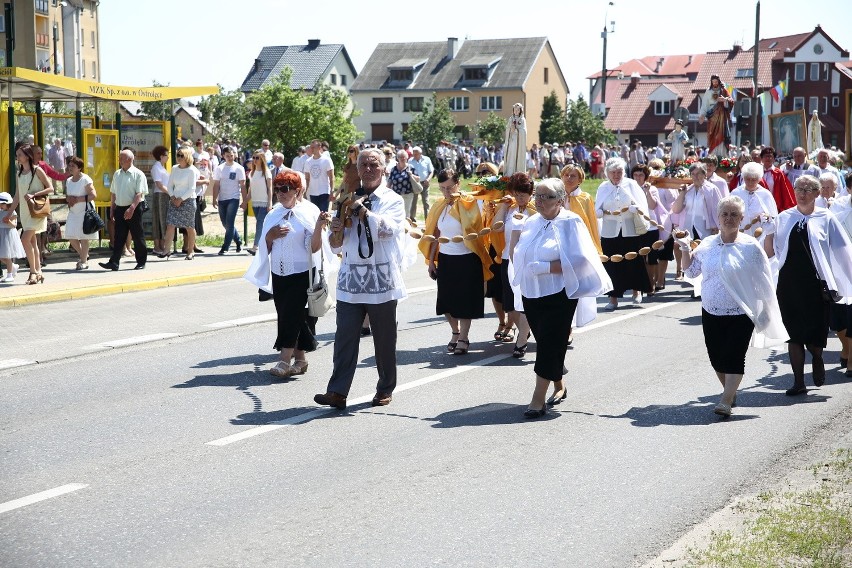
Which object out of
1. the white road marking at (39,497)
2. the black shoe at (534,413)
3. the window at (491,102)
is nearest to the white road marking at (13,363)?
the white road marking at (39,497)

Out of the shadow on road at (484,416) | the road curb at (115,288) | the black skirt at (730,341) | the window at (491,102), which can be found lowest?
the shadow on road at (484,416)

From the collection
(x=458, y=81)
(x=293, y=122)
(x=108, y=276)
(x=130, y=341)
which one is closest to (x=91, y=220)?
(x=108, y=276)

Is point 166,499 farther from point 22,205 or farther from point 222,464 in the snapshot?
point 22,205

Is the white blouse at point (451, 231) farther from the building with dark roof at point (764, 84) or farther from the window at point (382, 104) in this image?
the window at point (382, 104)

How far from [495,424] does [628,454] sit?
117 cm

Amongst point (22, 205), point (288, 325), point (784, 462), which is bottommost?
point (784, 462)

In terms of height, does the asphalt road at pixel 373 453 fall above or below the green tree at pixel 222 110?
below

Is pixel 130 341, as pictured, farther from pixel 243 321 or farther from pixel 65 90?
pixel 65 90

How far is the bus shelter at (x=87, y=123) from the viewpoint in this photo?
59.0ft

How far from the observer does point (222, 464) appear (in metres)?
7.17

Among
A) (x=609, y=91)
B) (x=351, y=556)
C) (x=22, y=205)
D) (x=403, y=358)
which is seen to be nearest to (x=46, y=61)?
(x=609, y=91)

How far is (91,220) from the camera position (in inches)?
691

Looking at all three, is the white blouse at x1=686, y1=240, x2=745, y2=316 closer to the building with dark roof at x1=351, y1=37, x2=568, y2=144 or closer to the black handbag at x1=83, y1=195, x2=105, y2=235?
the black handbag at x1=83, y1=195, x2=105, y2=235

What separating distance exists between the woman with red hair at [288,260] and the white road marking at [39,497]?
3.35m
